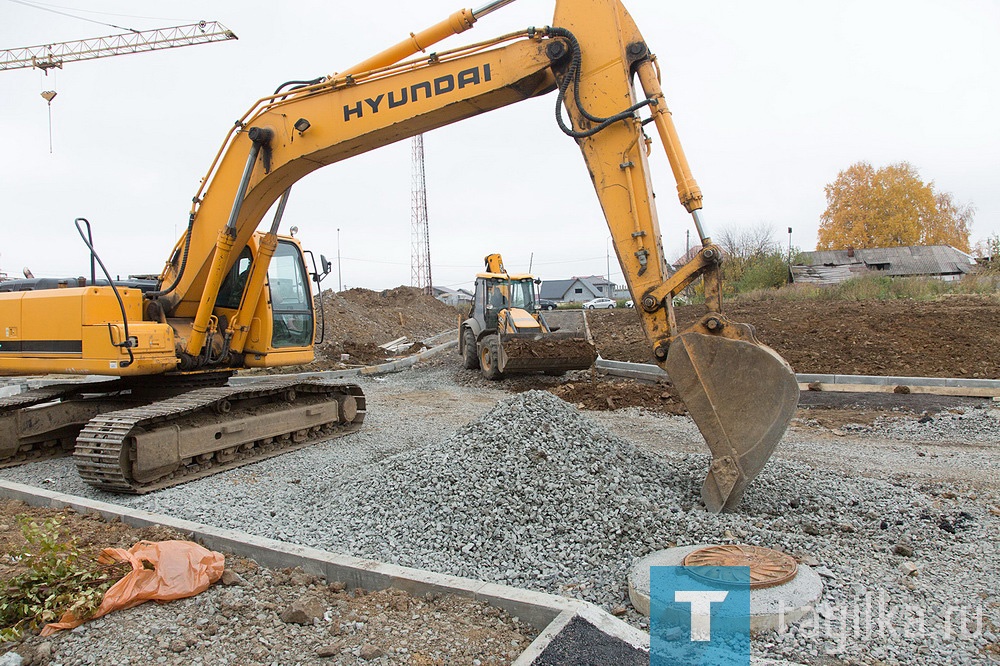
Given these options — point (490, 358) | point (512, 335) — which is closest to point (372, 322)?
point (490, 358)

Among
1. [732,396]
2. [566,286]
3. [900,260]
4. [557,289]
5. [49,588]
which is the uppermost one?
[566,286]

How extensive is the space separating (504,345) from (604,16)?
808 centimetres

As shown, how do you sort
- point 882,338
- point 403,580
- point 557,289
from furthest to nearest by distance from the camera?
1. point 557,289
2. point 882,338
3. point 403,580

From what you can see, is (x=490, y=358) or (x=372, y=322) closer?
(x=490, y=358)

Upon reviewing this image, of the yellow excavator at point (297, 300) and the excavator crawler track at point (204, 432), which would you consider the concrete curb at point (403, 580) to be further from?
the yellow excavator at point (297, 300)

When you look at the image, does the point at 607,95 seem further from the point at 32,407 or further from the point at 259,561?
the point at 32,407

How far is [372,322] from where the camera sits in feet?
93.0

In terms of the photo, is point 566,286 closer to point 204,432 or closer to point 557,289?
point 557,289

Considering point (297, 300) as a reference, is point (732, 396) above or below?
Result: below

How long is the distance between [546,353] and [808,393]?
15.1 ft

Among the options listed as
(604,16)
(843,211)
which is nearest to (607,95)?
(604,16)

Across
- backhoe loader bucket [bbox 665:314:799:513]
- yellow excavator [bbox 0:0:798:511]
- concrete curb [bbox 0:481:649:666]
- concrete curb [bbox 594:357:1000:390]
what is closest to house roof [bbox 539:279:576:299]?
concrete curb [bbox 594:357:1000:390]

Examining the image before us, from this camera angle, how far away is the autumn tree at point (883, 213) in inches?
1870

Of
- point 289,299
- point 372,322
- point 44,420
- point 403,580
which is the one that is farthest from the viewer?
point 372,322
